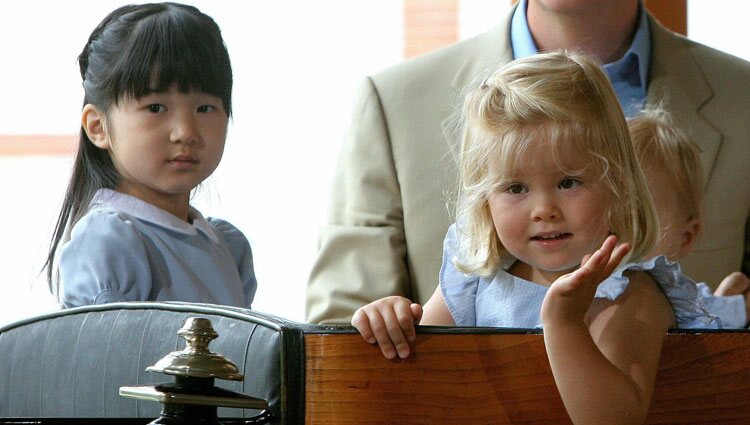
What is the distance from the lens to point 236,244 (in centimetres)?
171

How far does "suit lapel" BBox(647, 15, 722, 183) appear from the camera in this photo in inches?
73.0

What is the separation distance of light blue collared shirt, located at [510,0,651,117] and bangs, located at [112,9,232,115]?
21.0 inches

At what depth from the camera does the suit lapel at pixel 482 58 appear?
1.88 meters

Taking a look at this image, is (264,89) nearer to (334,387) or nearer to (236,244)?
(236,244)

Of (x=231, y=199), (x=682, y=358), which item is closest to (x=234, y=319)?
(x=682, y=358)

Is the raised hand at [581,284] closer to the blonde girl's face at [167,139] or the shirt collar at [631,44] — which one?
the blonde girl's face at [167,139]

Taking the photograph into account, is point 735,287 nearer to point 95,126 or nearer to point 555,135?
point 555,135

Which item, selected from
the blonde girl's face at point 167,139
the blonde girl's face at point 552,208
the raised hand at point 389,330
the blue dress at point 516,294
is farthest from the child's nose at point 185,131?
the raised hand at point 389,330

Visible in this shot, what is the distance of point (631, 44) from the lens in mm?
1905

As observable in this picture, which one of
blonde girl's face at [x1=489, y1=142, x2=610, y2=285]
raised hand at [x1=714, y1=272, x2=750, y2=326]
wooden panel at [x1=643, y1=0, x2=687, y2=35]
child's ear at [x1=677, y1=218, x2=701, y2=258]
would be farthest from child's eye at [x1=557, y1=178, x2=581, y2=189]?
wooden panel at [x1=643, y1=0, x2=687, y2=35]

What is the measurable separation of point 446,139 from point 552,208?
0.72 metres

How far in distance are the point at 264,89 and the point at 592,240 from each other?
215 centimetres

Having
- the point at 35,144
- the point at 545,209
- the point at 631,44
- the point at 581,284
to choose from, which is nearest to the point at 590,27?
the point at 631,44

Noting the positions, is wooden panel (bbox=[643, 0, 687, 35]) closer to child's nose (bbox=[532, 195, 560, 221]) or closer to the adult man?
the adult man
